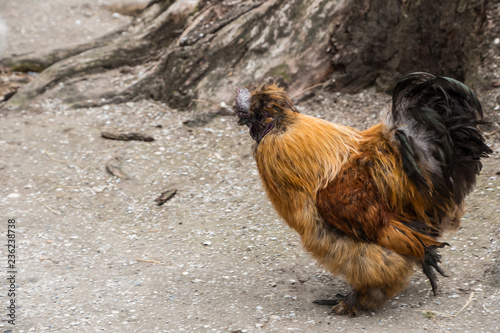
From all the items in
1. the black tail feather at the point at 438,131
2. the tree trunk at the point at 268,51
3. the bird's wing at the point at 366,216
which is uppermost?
the tree trunk at the point at 268,51

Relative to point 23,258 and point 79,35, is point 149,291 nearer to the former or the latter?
point 23,258

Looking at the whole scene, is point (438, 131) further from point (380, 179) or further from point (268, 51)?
point (268, 51)

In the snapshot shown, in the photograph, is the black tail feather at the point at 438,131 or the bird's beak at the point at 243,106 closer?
the black tail feather at the point at 438,131

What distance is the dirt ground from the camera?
4.42 m

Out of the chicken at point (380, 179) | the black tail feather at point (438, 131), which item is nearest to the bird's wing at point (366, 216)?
the chicken at point (380, 179)

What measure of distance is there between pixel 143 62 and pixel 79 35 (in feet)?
11.1

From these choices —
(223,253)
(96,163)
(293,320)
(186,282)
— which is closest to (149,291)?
(186,282)

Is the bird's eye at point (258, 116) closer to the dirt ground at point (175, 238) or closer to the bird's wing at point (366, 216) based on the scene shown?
the bird's wing at point (366, 216)

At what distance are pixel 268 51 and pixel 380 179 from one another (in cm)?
441

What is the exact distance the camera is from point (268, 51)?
808 centimetres

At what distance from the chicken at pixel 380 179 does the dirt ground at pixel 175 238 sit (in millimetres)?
518

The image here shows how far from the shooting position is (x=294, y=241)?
564 centimetres

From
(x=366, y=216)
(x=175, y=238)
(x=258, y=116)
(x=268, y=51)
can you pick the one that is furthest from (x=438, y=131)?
(x=268, y=51)

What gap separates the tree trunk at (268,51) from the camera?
705 cm
